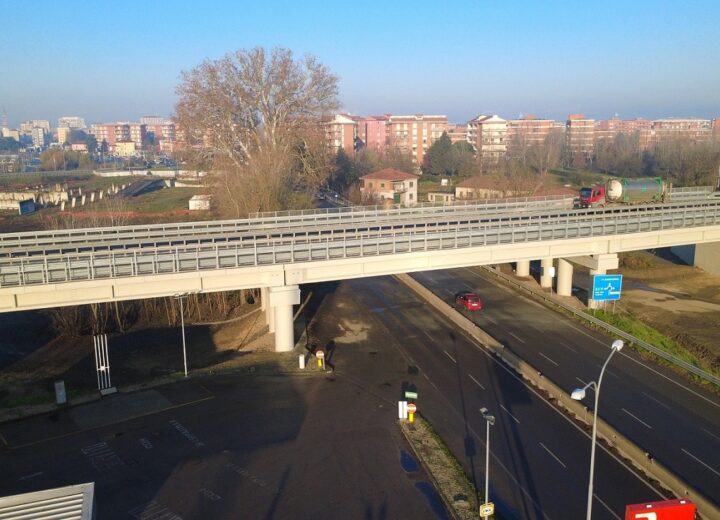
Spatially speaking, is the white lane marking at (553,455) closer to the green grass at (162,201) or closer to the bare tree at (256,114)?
the bare tree at (256,114)

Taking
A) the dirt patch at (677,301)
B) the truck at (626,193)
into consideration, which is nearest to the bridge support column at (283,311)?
the dirt patch at (677,301)

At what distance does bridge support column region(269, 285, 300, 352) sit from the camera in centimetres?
2486

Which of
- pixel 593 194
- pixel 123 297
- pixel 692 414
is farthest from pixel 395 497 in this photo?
pixel 593 194

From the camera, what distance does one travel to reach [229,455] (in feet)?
55.3

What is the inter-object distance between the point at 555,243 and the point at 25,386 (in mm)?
25683

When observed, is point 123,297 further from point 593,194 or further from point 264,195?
point 593,194

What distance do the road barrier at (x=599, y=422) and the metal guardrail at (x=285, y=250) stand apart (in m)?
4.45

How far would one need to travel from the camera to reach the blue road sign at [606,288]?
2956cm

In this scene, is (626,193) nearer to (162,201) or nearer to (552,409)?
(552,409)

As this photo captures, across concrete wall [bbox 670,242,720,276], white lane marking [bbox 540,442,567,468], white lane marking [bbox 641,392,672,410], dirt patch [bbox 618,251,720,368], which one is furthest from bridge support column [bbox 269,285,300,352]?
concrete wall [bbox 670,242,720,276]

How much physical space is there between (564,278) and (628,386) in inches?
521

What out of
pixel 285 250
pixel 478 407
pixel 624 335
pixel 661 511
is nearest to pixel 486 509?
pixel 661 511

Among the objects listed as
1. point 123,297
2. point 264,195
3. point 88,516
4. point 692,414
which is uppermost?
point 264,195

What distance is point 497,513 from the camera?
1421 cm
